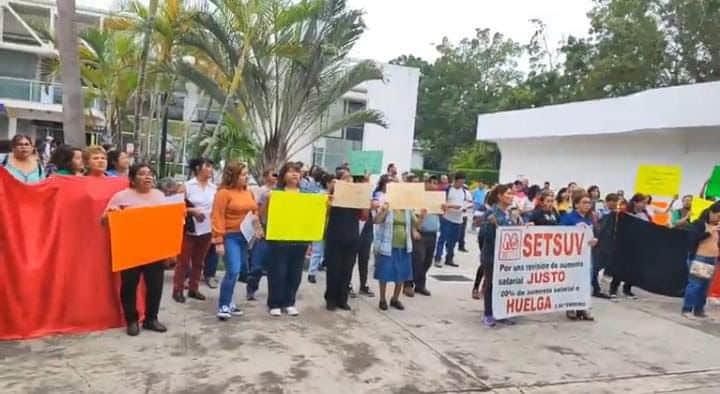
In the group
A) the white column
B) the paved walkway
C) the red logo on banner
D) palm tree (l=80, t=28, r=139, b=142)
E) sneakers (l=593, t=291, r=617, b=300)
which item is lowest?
the paved walkway

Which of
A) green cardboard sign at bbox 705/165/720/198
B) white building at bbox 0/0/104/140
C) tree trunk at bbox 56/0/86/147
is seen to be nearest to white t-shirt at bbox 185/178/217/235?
tree trunk at bbox 56/0/86/147

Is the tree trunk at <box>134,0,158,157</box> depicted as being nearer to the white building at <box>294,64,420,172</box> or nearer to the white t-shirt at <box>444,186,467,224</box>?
the white t-shirt at <box>444,186,467,224</box>

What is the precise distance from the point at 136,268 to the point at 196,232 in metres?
1.33

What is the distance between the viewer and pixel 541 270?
6578 millimetres

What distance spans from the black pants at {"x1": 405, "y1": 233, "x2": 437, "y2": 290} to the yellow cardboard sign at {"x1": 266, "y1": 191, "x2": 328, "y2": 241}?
1.62 m

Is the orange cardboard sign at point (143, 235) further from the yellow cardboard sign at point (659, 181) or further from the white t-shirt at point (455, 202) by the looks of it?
the yellow cardboard sign at point (659, 181)

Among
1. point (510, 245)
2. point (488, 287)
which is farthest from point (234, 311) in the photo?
point (510, 245)

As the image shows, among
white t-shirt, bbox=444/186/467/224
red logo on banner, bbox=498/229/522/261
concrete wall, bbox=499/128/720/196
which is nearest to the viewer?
red logo on banner, bbox=498/229/522/261

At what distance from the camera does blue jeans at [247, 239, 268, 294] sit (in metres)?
6.82

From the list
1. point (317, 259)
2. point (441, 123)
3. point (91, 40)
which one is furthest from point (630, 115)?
point (441, 123)

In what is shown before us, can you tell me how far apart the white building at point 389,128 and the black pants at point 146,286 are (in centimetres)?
2175

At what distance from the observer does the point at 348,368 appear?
16.0ft

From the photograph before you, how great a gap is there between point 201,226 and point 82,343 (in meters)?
1.84

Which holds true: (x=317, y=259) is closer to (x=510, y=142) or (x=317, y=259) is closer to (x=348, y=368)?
(x=348, y=368)
